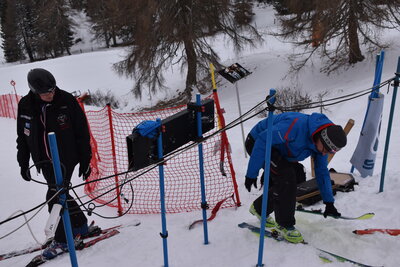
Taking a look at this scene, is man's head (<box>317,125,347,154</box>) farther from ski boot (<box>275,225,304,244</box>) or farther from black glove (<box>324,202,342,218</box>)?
ski boot (<box>275,225,304,244</box>)

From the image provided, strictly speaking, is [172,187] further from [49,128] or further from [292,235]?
[49,128]

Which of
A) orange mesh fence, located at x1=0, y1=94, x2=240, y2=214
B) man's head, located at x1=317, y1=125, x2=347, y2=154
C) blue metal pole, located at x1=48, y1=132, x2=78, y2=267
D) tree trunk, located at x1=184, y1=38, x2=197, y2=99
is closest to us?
blue metal pole, located at x1=48, y1=132, x2=78, y2=267

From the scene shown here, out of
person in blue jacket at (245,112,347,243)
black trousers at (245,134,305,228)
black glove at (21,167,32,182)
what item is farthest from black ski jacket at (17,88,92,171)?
black trousers at (245,134,305,228)

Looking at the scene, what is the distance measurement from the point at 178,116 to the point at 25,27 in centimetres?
4816

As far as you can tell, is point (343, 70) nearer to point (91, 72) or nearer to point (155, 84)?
point (155, 84)

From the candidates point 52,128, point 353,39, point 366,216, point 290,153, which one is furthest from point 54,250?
point 353,39

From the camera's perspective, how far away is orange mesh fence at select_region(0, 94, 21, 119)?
14055mm

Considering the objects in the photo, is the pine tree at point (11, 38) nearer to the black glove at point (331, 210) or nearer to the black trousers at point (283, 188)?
the black trousers at point (283, 188)

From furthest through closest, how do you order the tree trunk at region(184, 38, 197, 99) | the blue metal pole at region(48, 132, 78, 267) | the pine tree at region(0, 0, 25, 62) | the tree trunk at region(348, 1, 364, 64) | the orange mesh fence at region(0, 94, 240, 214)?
the pine tree at region(0, 0, 25, 62)
the tree trunk at region(184, 38, 197, 99)
the tree trunk at region(348, 1, 364, 64)
the orange mesh fence at region(0, 94, 240, 214)
the blue metal pole at region(48, 132, 78, 267)

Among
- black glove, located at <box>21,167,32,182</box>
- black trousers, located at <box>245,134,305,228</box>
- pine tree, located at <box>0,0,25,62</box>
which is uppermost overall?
pine tree, located at <box>0,0,25,62</box>

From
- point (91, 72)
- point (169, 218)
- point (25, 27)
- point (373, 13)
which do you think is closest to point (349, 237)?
point (169, 218)

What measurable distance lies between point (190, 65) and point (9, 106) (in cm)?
803

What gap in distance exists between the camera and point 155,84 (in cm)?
1612

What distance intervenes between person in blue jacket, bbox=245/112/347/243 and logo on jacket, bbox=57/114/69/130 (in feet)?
6.12
